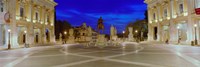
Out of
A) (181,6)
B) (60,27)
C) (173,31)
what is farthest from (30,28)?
(60,27)

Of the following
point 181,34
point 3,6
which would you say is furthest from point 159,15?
point 3,6

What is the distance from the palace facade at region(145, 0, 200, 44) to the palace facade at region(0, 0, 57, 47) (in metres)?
25.8

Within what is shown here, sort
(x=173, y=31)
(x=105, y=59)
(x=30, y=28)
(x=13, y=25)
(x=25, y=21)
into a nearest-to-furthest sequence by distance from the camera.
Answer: (x=105, y=59) → (x=13, y=25) → (x=25, y=21) → (x=30, y=28) → (x=173, y=31)

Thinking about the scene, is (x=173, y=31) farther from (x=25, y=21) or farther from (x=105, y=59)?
(x=105, y=59)

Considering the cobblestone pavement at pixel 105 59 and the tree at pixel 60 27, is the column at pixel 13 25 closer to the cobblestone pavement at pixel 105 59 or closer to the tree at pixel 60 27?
the cobblestone pavement at pixel 105 59

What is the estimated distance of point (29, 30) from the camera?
143ft

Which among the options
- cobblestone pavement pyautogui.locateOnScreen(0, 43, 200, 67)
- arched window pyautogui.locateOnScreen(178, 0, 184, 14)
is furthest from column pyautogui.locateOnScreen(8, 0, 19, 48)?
arched window pyautogui.locateOnScreen(178, 0, 184, 14)

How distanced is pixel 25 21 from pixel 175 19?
28429 mm

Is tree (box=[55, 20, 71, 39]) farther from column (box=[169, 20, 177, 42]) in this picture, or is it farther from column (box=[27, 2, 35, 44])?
column (box=[169, 20, 177, 42])

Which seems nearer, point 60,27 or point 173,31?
point 173,31

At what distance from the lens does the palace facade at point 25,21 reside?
35.8 meters

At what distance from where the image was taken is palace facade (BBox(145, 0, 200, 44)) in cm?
3788

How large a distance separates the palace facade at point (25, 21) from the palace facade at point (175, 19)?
25.8 m

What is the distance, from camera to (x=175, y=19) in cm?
4431
